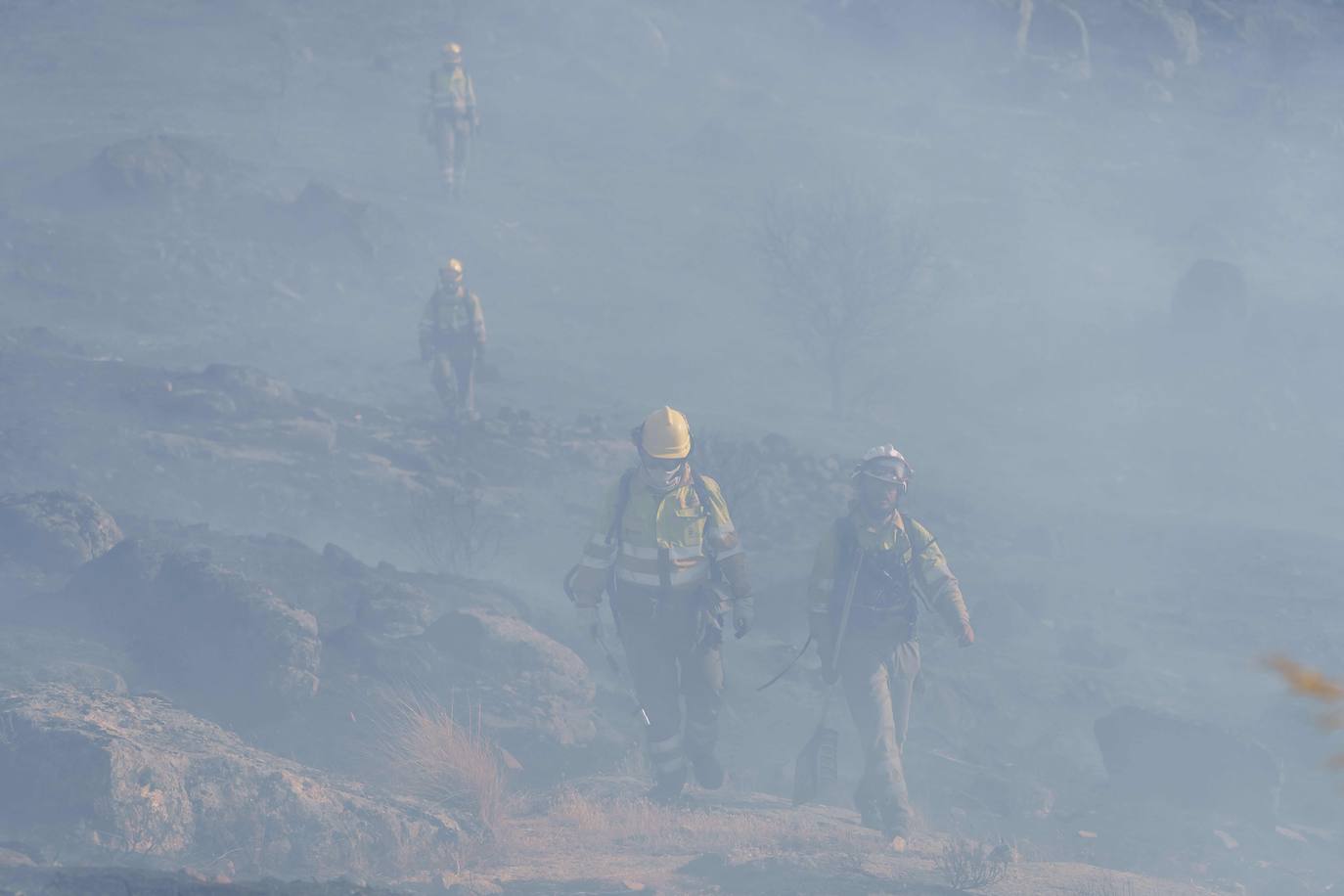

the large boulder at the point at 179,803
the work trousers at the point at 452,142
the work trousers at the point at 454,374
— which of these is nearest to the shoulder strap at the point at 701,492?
the large boulder at the point at 179,803

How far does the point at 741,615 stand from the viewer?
7660mm

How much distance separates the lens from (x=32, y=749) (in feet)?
21.9

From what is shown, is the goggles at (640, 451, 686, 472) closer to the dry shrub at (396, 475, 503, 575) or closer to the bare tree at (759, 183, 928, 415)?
the dry shrub at (396, 475, 503, 575)

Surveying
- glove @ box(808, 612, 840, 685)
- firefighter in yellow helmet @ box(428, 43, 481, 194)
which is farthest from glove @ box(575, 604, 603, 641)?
firefighter in yellow helmet @ box(428, 43, 481, 194)

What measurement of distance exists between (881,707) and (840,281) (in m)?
13.6

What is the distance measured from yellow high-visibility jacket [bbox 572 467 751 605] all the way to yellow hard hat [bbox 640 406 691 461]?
0.76ft

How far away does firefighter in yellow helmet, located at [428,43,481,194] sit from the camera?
21953 mm

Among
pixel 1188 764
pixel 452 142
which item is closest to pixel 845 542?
pixel 1188 764

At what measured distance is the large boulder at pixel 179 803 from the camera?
648 centimetres

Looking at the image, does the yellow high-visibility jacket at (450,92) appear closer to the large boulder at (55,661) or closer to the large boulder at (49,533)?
the large boulder at (49,533)

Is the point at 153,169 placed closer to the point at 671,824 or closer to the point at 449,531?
the point at 449,531

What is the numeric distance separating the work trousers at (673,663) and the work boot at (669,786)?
0.11 ft

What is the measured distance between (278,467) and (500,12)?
26171mm

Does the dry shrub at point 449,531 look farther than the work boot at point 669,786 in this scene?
Yes
